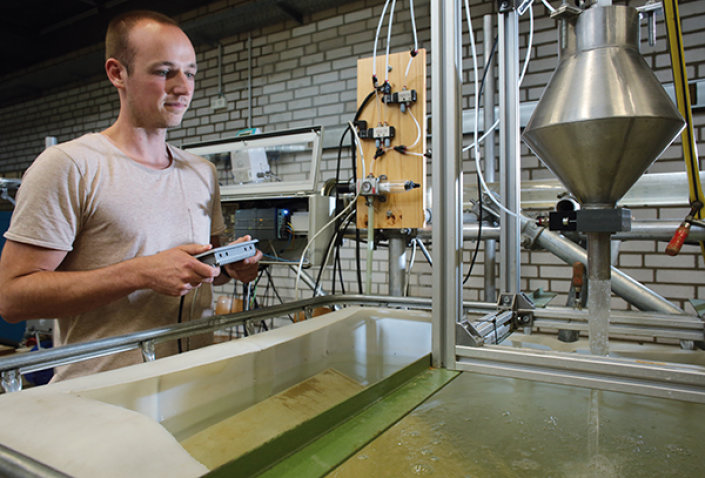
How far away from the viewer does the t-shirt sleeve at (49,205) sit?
88 cm

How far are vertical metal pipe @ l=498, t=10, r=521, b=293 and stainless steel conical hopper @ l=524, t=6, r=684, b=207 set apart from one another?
18.7 inches

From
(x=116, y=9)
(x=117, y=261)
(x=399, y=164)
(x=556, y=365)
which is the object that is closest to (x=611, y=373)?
(x=556, y=365)

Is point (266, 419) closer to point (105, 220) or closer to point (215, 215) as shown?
point (105, 220)

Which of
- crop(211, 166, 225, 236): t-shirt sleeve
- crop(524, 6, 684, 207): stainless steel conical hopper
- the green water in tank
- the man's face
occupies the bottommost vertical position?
the green water in tank

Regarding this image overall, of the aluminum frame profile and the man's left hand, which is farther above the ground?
the man's left hand

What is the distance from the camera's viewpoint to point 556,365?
0.70 m

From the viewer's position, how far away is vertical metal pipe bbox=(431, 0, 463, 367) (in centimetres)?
78

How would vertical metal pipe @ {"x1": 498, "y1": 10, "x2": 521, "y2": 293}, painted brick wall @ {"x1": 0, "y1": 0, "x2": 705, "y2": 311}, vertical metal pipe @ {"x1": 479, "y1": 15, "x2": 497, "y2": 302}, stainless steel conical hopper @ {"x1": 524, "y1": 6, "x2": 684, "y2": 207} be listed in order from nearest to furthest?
stainless steel conical hopper @ {"x1": 524, "y1": 6, "x2": 684, "y2": 207}
vertical metal pipe @ {"x1": 498, "y1": 10, "x2": 521, "y2": 293}
vertical metal pipe @ {"x1": 479, "y1": 15, "x2": 497, "y2": 302}
painted brick wall @ {"x1": 0, "y1": 0, "x2": 705, "y2": 311}

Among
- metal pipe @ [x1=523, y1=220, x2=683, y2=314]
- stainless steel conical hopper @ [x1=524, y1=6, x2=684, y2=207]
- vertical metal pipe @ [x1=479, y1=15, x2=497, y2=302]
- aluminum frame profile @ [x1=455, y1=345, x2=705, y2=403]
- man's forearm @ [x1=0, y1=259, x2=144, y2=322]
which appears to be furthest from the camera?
vertical metal pipe @ [x1=479, y1=15, x2=497, y2=302]

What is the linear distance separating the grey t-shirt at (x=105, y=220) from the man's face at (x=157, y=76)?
0.41 ft

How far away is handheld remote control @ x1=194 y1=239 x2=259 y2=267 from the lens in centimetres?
94

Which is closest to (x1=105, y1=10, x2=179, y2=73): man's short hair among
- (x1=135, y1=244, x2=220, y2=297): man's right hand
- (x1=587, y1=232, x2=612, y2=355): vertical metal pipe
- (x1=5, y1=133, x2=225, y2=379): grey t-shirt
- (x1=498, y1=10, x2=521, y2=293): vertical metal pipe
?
(x1=5, y1=133, x2=225, y2=379): grey t-shirt

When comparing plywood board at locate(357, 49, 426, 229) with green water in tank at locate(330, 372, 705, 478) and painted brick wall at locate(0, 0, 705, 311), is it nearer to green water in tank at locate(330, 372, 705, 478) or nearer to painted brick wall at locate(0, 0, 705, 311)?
Result: painted brick wall at locate(0, 0, 705, 311)

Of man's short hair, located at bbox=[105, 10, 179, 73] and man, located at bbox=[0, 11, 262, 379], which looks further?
man's short hair, located at bbox=[105, 10, 179, 73]
